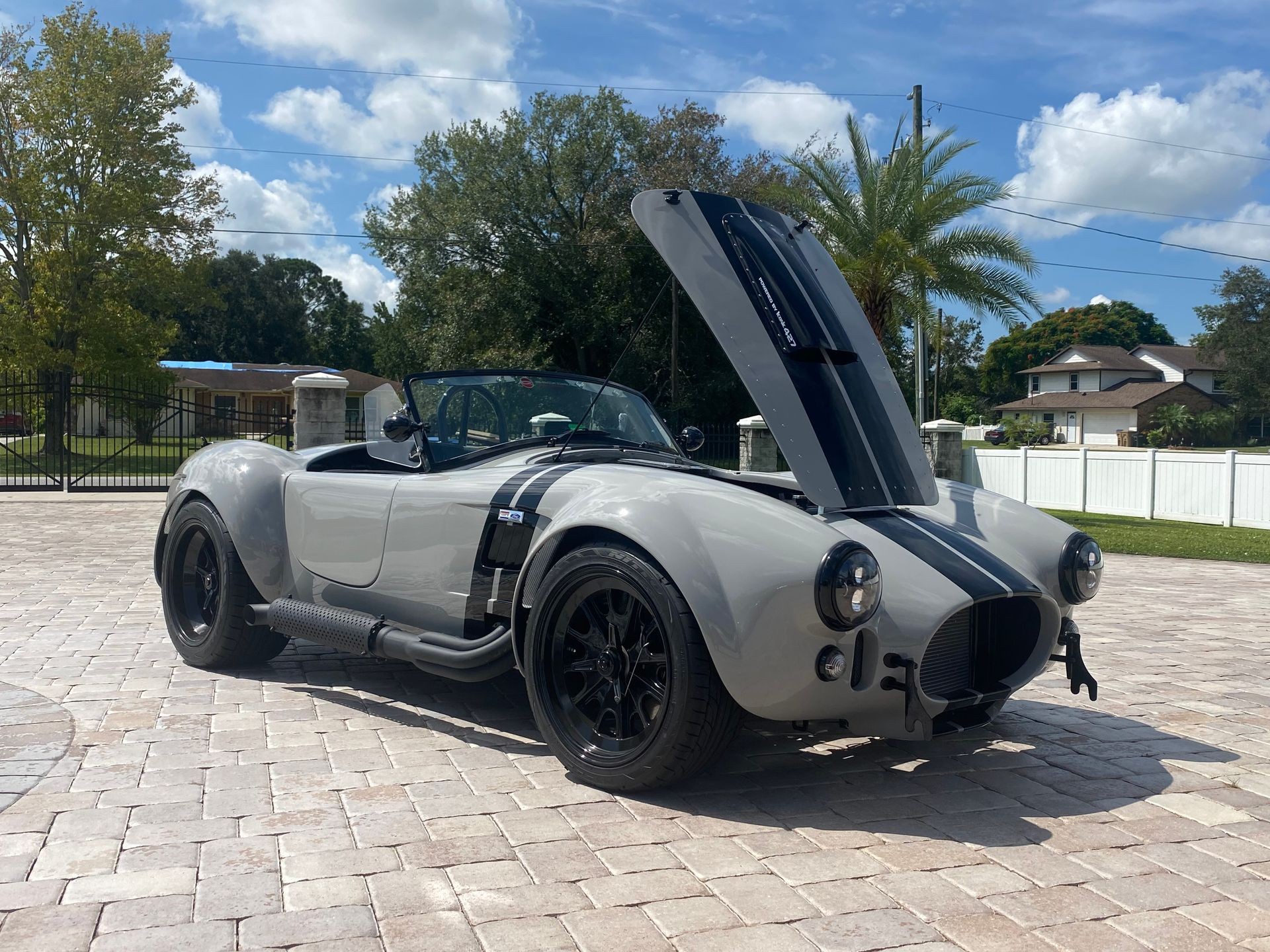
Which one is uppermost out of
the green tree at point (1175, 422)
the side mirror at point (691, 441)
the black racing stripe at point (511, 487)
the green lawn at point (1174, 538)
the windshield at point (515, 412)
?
the green tree at point (1175, 422)

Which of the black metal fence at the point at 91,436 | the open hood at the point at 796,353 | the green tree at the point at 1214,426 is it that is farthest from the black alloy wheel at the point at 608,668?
the green tree at the point at 1214,426

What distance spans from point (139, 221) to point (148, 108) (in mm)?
3249

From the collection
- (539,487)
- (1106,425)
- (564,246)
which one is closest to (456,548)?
(539,487)

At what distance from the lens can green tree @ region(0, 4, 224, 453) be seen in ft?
89.7

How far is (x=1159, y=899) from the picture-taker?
9.47 feet

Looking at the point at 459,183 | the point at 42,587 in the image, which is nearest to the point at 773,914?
the point at 42,587

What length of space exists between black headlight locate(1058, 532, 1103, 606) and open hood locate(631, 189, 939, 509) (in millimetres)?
550

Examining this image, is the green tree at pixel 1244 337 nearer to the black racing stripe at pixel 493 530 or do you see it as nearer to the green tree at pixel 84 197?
the green tree at pixel 84 197

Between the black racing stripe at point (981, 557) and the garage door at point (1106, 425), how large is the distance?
66.8m

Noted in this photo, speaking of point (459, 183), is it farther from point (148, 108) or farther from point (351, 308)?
point (351, 308)

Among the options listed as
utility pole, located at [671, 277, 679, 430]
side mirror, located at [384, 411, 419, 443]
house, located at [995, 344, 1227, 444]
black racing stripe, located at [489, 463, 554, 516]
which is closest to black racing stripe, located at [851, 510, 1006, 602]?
black racing stripe, located at [489, 463, 554, 516]

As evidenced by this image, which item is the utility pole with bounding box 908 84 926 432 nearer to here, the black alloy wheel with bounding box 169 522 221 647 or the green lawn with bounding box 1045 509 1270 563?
the green lawn with bounding box 1045 509 1270 563

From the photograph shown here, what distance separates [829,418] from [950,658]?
3.27 ft

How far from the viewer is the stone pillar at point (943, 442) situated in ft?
66.1
